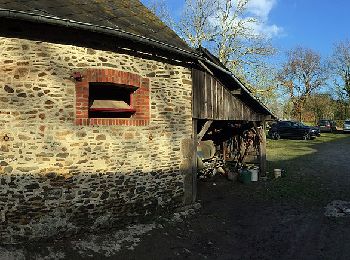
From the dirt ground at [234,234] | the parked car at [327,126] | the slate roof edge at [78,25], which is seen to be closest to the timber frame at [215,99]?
Result: the dirt ground at [234,234]

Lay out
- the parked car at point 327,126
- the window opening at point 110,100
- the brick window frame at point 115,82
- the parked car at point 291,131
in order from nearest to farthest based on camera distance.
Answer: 1. the brick window frame at point 115,82
2. the window opening at point 110,100
3. the parked car at point 291,131
4. the parked car at point 327,126

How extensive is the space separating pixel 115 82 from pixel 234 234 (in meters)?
4.08

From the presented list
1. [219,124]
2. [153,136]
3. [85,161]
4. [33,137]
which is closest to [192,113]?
[153,136]

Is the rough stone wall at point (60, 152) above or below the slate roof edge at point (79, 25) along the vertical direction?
below

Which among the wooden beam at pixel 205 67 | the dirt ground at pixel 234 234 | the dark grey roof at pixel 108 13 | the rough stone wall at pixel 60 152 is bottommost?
the dirt ground at pixel 234 234

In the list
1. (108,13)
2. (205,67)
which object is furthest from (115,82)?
(205,67)

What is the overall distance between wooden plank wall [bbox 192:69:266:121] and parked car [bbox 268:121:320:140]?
19803mm

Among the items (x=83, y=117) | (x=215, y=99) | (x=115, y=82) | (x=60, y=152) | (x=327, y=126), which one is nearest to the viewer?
(x=60, y=152)

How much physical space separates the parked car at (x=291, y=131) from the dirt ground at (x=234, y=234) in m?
19.0

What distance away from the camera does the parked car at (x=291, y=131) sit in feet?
93.6

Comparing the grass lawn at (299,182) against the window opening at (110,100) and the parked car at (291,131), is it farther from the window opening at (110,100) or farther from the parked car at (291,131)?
the parked car at (291,131)

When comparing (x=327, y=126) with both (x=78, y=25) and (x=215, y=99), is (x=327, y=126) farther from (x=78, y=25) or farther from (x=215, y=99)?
(x=78, y=25)

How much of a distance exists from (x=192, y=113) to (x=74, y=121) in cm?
323

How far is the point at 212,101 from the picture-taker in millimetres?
9227
